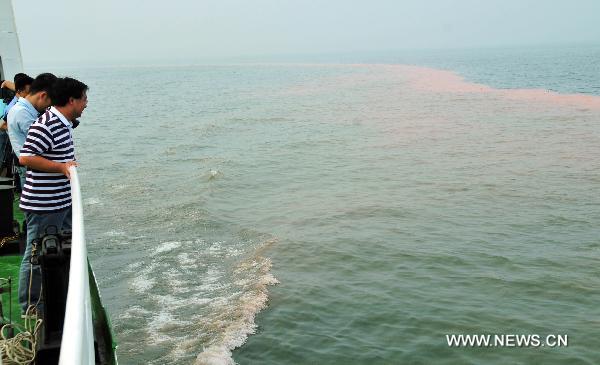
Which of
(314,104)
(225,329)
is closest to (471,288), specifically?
(225,329)

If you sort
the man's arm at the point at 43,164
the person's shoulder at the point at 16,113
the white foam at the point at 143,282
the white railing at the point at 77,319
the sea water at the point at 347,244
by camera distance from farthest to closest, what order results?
1. the white foam at the point at 143,282
2. the sea water at the point at 347,244
3. the person's shoulder at the point at 16,113
4. the man's arm at the point at 43,164
5. the white railing at the point at 77,319

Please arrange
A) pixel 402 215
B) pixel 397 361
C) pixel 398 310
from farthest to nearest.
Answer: pixel 402 215, pixel 398 310, pixel 397 361

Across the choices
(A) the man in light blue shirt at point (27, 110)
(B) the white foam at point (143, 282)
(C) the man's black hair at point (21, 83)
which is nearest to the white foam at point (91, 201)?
(B) the white foam at point (143, 282)

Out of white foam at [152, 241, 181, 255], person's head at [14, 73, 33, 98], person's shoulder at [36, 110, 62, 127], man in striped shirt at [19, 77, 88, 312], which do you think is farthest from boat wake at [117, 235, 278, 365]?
person's shoulder at [36, 110, 62, 127]

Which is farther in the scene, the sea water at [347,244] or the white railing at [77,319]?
the sea water at [347,244]

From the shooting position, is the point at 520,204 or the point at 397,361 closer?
the point at 397,361

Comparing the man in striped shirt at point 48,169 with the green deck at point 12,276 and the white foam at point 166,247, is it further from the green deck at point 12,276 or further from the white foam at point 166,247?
the white foam at point 166,247

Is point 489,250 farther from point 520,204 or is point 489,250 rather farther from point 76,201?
point 76,201

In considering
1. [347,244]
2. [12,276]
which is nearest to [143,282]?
[12,276]
